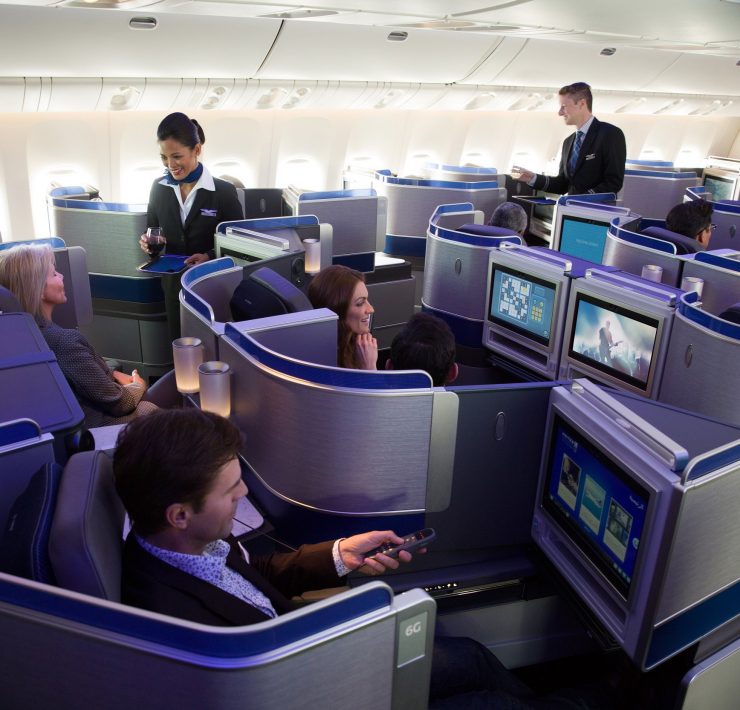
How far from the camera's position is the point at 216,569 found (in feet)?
5.43

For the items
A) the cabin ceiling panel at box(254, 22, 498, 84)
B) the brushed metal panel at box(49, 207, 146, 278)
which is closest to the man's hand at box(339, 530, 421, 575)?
the brushed metal panel at box(49, 207, 146, 278)

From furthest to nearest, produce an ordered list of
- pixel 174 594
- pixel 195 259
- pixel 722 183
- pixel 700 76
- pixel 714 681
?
pixel 700 76 < pixel 722 183 < pixel 195 259 < pixel 714 681 < pixel 174 594

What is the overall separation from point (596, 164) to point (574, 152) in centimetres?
20

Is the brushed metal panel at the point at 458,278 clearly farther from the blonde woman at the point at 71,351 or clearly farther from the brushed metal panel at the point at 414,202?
the brushed metal panel at the point at 414,202

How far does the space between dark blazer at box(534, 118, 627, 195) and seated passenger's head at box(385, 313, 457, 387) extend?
361 cm

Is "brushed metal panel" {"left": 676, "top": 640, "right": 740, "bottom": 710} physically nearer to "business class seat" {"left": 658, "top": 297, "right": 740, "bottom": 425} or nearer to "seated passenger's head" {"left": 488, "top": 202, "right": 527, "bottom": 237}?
"business class seat" {"left": 658, "top": 297, "right": 740, "bottom": 425}

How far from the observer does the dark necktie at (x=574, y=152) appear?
570 centimetres

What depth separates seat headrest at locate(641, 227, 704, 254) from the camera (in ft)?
13.8

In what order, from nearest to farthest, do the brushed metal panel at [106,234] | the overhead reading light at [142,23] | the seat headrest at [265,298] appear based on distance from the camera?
the seat headrest at [265,298], the brushed metal panel at [106,234], the overhead reading light at [142,23]

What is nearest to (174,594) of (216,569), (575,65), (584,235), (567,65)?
(216,569)

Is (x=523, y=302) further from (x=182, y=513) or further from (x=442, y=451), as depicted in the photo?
(x=182, y=513)

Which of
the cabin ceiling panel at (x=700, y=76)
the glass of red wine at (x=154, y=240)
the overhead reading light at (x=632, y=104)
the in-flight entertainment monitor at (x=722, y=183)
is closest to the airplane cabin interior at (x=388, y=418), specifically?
the glass of red wine at (x=154, y=240)

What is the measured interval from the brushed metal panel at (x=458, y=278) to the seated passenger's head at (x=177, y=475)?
2480mm

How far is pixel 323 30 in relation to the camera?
622 cm
